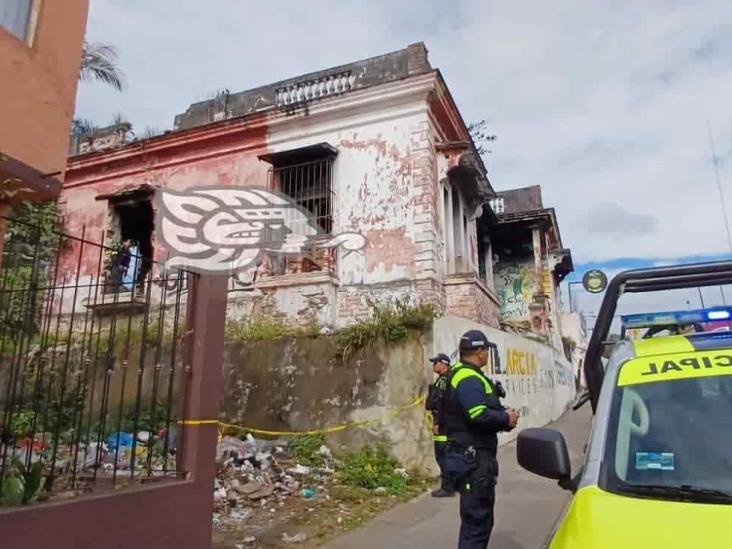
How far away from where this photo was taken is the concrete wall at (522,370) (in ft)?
29.5

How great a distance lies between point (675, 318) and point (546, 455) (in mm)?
1702

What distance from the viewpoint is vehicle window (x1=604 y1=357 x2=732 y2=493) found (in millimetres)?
2065

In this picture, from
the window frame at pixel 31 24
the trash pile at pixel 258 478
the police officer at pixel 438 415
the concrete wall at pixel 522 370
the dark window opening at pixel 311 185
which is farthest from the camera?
the dark window opening at pixel 311 185

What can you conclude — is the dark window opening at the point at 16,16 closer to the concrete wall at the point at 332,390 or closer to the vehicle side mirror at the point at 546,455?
the vehicle side mirror at the point at 546,455

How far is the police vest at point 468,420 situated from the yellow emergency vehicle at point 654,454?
1.10 metres

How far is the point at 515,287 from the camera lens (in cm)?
1919

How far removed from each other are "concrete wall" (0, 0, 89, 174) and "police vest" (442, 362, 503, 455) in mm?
3540

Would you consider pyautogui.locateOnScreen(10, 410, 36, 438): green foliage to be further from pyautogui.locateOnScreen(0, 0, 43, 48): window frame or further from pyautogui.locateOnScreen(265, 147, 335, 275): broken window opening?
pyautogui.locateOnScreen(265, 147, 335, 275): broken window opening

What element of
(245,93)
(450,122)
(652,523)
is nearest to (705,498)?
(652,523)

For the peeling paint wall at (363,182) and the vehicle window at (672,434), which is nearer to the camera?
the vehicle window at (672,434)

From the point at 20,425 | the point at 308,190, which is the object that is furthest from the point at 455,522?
the point at 308,190

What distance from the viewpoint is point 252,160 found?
12.6 meters

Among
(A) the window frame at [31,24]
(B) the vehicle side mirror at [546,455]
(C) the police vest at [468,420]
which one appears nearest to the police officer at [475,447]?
(C) the police vest at [468,420]

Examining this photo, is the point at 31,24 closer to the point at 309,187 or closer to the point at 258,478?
the point at 258,478
